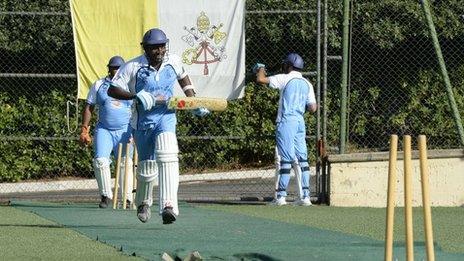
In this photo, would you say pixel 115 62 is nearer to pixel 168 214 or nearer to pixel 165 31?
pixel 165 31

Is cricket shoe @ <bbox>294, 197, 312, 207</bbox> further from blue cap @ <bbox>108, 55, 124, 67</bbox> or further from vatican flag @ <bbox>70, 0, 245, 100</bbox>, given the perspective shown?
blue cap @ <bbox>108, 55, 124, 67</bbox>

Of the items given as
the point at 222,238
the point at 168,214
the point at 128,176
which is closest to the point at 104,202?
the point at 128,176

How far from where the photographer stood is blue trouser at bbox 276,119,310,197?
60.8ft

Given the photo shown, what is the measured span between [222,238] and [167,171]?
0.94 m

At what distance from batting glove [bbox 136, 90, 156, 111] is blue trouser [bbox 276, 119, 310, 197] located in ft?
20.0

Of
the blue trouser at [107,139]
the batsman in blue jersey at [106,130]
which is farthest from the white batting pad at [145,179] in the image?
the blue trouser at [107,139]

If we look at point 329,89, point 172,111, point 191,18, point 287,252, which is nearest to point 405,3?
point 329,89

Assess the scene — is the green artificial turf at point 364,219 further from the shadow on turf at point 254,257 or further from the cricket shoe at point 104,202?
the shadow on turf at point 254,257

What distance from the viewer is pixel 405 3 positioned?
2323 centimetres

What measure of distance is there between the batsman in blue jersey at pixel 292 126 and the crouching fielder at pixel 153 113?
5444 mm

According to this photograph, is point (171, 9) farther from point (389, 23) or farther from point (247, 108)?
point (389, 23)

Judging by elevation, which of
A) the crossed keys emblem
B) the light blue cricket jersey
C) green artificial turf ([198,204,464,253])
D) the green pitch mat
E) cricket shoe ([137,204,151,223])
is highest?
the crossed keys emblem

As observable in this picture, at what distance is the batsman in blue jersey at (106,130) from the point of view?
17.6 m

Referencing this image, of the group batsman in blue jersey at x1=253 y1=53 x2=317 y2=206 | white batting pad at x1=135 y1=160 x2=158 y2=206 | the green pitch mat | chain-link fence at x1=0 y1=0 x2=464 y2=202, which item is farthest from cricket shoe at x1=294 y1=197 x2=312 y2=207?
white batting pad at x1=135 y1=160 x2=158 y2=206
